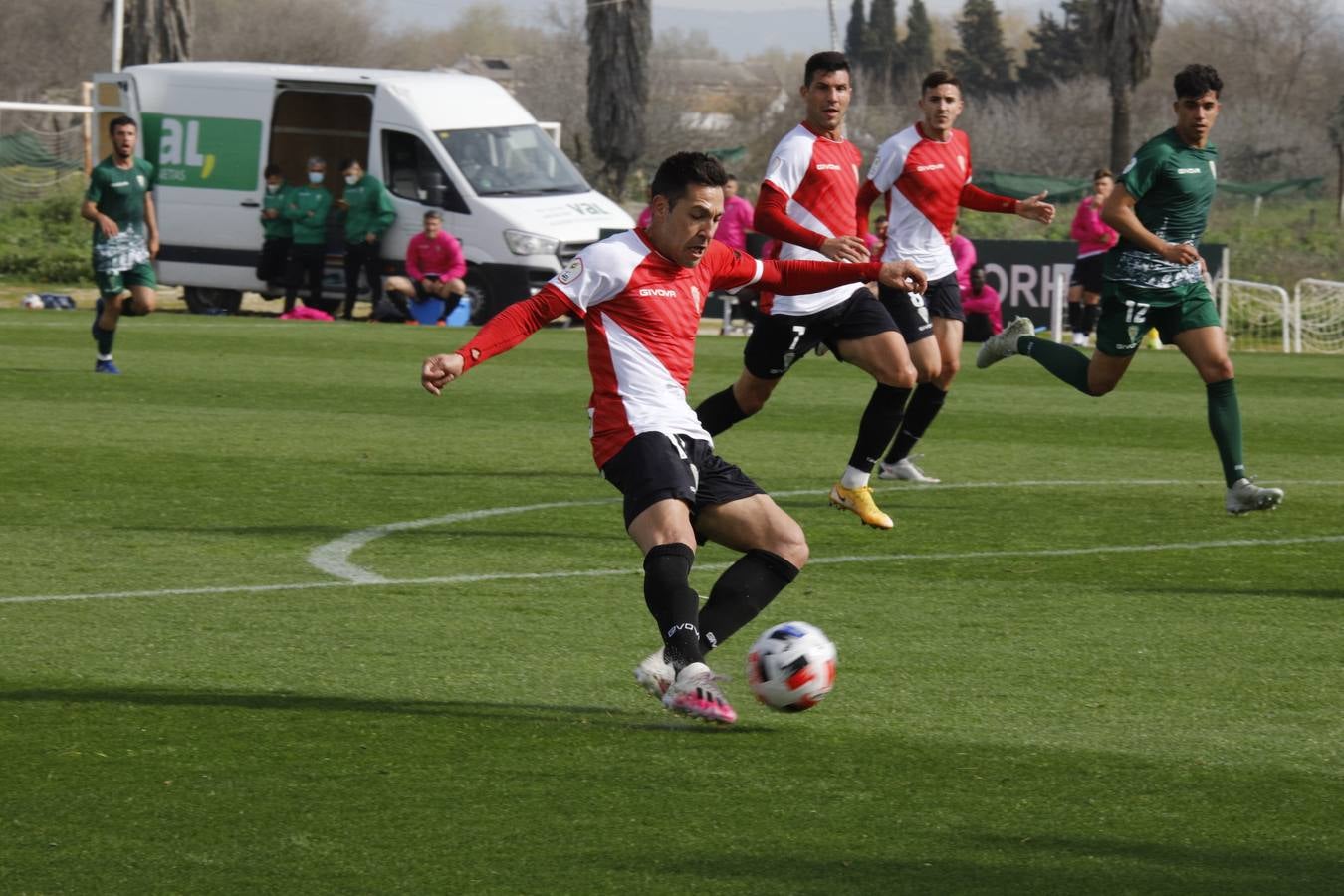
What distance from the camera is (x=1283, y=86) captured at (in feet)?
318

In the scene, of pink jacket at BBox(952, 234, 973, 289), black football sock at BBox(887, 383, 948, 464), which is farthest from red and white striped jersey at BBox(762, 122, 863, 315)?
pink jacket at BBox(952, 234, 973, 289)

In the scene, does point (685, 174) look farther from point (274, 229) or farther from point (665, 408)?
point (274, 229)

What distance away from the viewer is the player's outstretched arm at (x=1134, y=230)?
9352mm

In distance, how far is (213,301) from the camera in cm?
2695

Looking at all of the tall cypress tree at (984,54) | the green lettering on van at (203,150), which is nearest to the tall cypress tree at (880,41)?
the tall cypress tree at (984,54)

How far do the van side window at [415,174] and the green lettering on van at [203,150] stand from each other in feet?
5.64

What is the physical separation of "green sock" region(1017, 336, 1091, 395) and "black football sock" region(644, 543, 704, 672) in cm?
487

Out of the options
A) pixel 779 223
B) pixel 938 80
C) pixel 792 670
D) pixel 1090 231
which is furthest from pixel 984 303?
pixel 792 670

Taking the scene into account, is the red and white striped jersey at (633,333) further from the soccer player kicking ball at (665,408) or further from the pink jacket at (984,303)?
the pink jacket at (984,303)

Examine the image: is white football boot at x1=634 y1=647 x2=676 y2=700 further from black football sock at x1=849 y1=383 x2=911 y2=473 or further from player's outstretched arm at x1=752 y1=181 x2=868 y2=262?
black football sock at x1=849 y1=383 x2=911 y2=473

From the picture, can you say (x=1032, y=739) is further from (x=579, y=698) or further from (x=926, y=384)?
(x=926, y=384)

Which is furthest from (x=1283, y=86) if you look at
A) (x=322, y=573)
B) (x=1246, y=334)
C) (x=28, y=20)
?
(x=322, y=573)

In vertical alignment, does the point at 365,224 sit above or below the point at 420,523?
below

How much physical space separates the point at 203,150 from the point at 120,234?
9.96 metres
